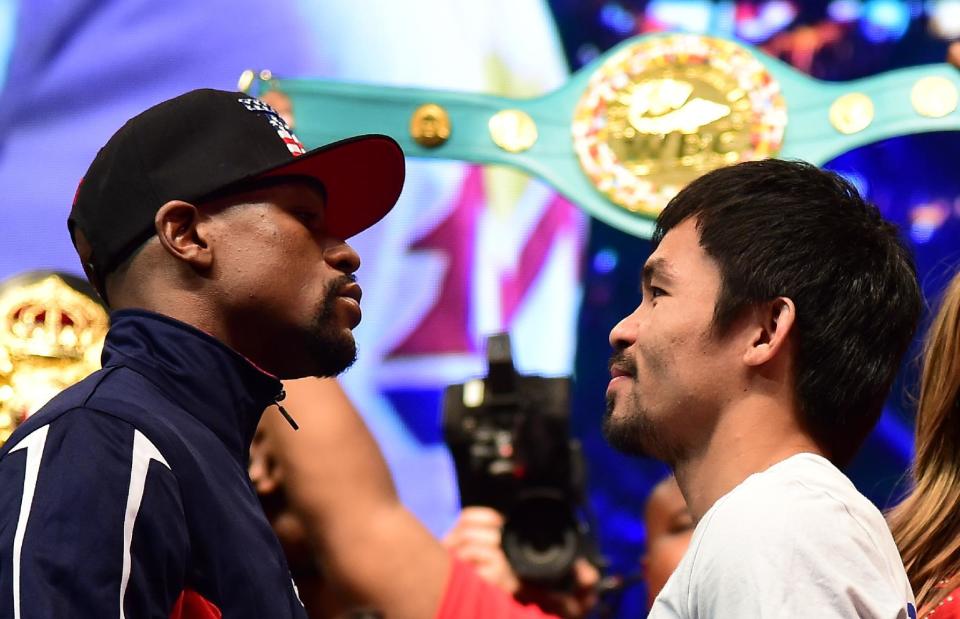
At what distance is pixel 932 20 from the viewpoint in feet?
13.7

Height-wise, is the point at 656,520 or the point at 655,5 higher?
the point at 655,5

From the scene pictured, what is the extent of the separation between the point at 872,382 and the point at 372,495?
118 cm

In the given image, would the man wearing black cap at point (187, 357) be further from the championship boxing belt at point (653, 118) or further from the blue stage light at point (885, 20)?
the blue stage light at point (885, 20)

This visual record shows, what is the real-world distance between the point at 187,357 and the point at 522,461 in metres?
1.42

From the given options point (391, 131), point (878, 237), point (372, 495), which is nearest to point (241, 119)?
point (878, 237)

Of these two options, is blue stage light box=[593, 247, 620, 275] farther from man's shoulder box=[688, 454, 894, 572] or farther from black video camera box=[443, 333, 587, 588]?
man's shoulder box=[688, 454, 894, 572]

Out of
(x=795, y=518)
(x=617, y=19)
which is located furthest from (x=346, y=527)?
(x=617, y=19)

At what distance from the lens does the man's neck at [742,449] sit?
4.75 ft

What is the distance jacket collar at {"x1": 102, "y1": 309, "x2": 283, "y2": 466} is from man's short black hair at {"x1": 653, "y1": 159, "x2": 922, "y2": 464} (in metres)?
0.54

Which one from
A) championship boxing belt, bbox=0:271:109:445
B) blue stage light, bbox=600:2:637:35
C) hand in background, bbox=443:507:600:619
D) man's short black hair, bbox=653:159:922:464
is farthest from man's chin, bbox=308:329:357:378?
blue stage light, bbox=600:2:637:35

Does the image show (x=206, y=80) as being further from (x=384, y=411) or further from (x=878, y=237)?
(x=878, y=237)

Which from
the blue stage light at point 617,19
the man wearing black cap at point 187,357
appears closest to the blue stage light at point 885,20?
the blue stage light at point 617,19

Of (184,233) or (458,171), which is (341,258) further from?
(458,171)

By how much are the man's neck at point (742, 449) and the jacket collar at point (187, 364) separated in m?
0.51
